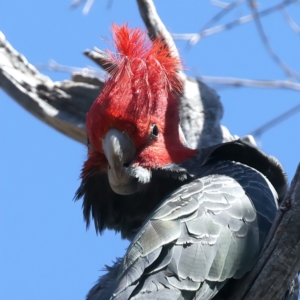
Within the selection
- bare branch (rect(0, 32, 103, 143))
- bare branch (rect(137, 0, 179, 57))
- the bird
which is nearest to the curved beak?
the bird

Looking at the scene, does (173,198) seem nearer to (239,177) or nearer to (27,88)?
(239,177)

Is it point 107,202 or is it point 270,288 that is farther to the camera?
point 107,202

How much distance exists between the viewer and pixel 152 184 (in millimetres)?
4828

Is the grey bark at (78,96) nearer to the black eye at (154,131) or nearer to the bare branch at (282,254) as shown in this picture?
the black eye at (154,131)

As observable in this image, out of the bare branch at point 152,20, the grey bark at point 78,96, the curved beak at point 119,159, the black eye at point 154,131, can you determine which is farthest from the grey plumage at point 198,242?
the bare branch at point 152,20

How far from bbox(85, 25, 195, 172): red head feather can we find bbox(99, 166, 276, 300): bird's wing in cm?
83

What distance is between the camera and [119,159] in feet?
14.8

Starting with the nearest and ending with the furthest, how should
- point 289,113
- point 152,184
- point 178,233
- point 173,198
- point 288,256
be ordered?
1. point 288,256
2. point 178,233
3. point 173,198
4. point 152,184
5. point 289,113

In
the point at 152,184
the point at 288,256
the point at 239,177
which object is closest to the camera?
the point at 288,256

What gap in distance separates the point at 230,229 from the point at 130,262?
617mm

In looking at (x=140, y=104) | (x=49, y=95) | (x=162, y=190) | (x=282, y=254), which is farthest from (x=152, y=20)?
(x=282, y=254)

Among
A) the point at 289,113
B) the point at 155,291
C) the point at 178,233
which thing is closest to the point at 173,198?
the point at 178,233

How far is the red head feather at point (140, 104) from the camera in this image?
466 cm

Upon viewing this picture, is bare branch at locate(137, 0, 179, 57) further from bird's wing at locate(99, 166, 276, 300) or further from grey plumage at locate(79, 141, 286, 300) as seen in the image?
bird's wing at locate(99, 166, 276, 300)
